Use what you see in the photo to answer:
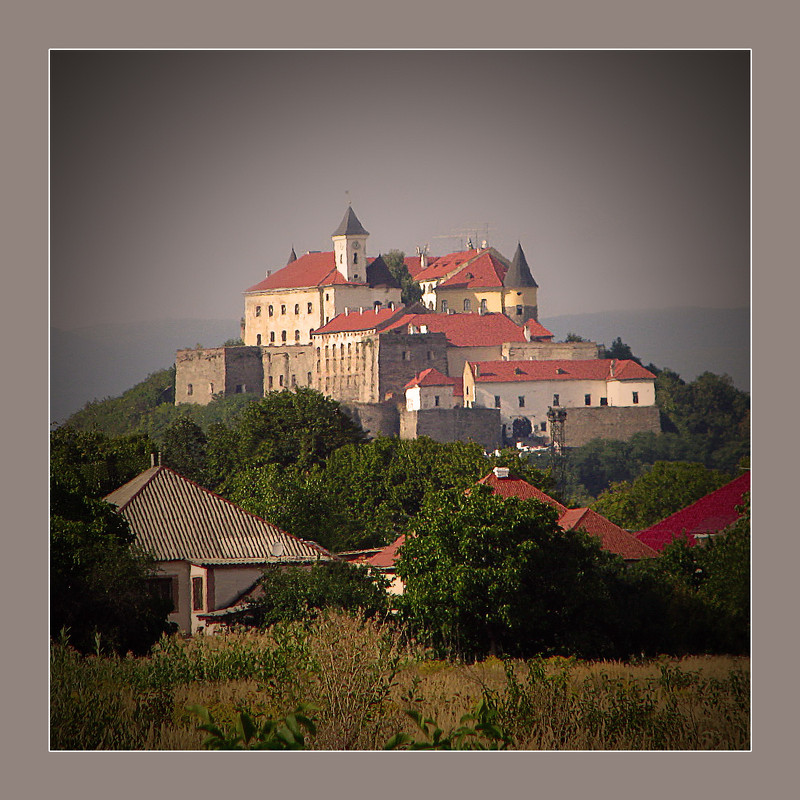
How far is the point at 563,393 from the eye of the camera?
53469mm

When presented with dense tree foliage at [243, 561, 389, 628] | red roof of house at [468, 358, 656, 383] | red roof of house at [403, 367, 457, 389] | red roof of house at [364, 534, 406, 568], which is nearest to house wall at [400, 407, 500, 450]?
red roof of house at [403, 367, 457, 389]

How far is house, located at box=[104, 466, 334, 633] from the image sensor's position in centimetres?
1228

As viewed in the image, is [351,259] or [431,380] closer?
[431,380]

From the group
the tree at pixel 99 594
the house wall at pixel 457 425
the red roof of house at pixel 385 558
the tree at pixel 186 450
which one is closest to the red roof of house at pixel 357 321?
the house wall at pixel 457 425

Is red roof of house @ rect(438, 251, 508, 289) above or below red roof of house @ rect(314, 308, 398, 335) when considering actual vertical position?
above

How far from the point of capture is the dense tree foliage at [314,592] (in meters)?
11.8

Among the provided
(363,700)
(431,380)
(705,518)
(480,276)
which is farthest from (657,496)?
(480,276)

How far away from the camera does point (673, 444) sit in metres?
40.6

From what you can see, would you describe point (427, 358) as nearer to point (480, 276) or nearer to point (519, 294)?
point (519, 294)

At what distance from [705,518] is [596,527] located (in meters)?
1.52

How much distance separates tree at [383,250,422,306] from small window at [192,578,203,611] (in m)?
53.2

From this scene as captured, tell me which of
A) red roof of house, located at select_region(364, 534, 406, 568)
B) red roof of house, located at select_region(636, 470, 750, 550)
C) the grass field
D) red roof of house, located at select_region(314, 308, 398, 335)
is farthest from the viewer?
red roof of house, located at select_region(314, 308, 398, 335)

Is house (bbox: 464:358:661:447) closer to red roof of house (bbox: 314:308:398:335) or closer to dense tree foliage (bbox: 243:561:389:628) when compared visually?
red roof of house (bbox: 314:308:398:335)
